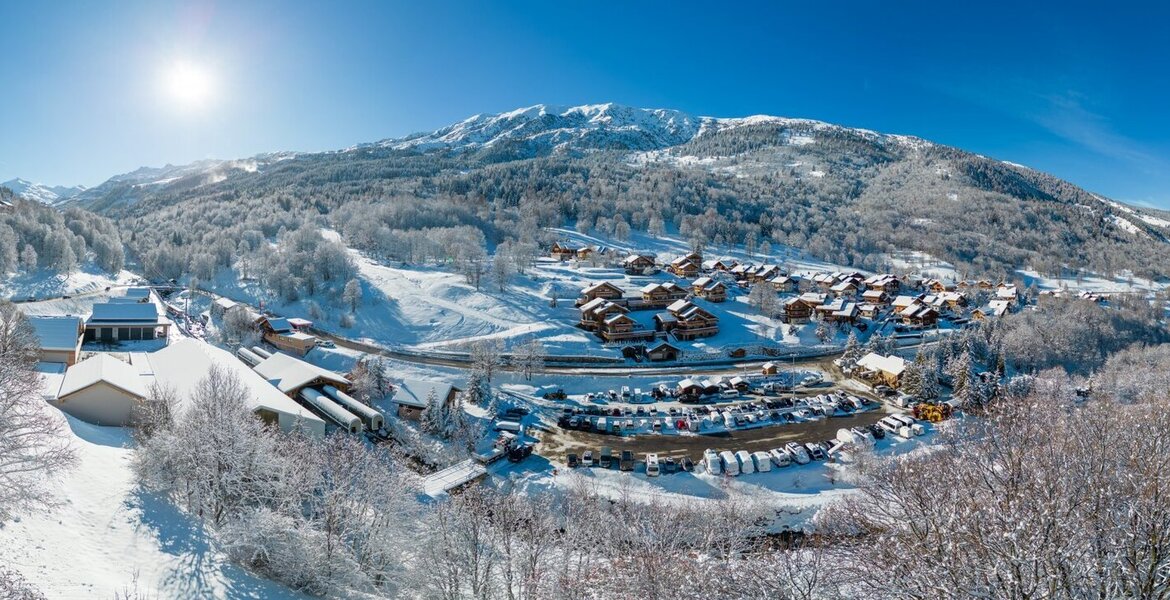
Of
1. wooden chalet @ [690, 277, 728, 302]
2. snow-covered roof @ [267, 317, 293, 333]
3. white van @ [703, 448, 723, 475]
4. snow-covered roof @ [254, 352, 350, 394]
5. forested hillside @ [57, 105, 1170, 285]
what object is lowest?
white van @ [703, 448, 723, 475]

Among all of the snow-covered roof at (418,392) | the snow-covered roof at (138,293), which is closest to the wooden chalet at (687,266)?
the snow-covered roof at (418,392)

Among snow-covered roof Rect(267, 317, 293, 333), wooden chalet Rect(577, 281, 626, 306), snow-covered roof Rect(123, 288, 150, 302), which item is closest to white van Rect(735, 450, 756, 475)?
wooden chalet Rect(577, 281, 626, 306)

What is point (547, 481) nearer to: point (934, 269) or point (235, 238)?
point (235, 238)

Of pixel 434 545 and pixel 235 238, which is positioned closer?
pixel 434 545

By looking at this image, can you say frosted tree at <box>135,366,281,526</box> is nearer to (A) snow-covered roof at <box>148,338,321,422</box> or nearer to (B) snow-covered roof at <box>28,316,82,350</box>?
(A) snow-covered roof at <box>148,338,321,422</box>

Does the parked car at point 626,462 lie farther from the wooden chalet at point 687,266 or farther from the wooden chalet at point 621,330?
the wooden chalet at point 687,266

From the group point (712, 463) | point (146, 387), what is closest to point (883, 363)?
point (712, 463)

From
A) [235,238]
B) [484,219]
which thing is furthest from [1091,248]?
[235,238]
